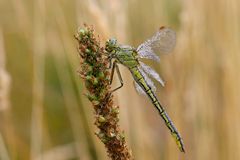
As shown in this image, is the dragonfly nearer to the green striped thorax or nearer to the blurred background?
the green striped thorax

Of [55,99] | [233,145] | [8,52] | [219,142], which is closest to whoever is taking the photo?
[233,145]

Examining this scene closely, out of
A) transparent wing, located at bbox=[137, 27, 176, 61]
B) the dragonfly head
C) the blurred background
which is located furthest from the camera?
the blurred background

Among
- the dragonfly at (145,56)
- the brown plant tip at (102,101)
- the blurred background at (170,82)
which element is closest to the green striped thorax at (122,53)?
Result: the dragonfly at (145,56)

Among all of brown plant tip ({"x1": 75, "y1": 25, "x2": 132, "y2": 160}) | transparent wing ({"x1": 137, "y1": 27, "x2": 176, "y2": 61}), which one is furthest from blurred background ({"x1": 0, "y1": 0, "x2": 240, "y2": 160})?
brown plant tip ({"x1": 75, "y1": 25, "x2": 132, "y2": 160})

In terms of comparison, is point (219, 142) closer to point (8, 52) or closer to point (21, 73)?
point (21, 73)

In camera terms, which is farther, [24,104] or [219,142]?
[24,104]

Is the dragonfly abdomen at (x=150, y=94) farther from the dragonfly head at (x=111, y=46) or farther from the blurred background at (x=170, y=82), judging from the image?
the blurred background at (x=170, y=82)

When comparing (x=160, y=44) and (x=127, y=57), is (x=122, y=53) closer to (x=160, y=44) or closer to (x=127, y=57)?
(x=127, y=57)

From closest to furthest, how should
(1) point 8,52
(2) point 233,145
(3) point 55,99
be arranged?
(2) point 233,145 < (3) point 55,99 < (1) point 8,52

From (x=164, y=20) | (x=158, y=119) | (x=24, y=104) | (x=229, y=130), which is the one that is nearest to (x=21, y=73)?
(x=24, y=104)
